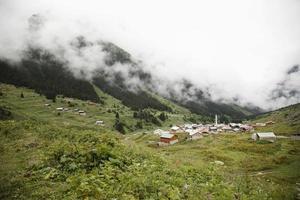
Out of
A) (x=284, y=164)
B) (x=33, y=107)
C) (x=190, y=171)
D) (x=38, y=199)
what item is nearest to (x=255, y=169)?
(x=284, y=164)

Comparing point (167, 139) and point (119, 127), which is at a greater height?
point (119, 127)

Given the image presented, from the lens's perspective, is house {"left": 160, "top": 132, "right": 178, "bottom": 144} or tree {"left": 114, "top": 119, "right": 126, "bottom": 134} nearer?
house {"left": 160, "top": 132, "right": 178, "bottom": 144}

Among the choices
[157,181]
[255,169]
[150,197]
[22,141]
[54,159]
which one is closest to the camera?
[150,197]

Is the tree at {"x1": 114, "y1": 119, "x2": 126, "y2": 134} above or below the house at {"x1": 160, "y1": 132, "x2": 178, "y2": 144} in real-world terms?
above

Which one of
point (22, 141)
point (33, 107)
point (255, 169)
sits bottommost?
point (255, 169)

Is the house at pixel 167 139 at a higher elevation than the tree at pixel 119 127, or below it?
below

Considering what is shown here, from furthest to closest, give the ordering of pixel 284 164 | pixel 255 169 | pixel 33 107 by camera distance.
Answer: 1. pixel 33 107
2. pixel 284 164
3. pixel 255 169

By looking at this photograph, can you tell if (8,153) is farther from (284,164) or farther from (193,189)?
(284,164)

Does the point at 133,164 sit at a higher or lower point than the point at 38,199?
higher

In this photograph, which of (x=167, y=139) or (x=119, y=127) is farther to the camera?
(x=119, y=127)

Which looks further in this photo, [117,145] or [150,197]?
[117,145]

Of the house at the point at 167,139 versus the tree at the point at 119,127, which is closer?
the house at the point at 167,139

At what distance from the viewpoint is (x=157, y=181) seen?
16.2 m

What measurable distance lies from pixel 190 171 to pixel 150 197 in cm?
770
